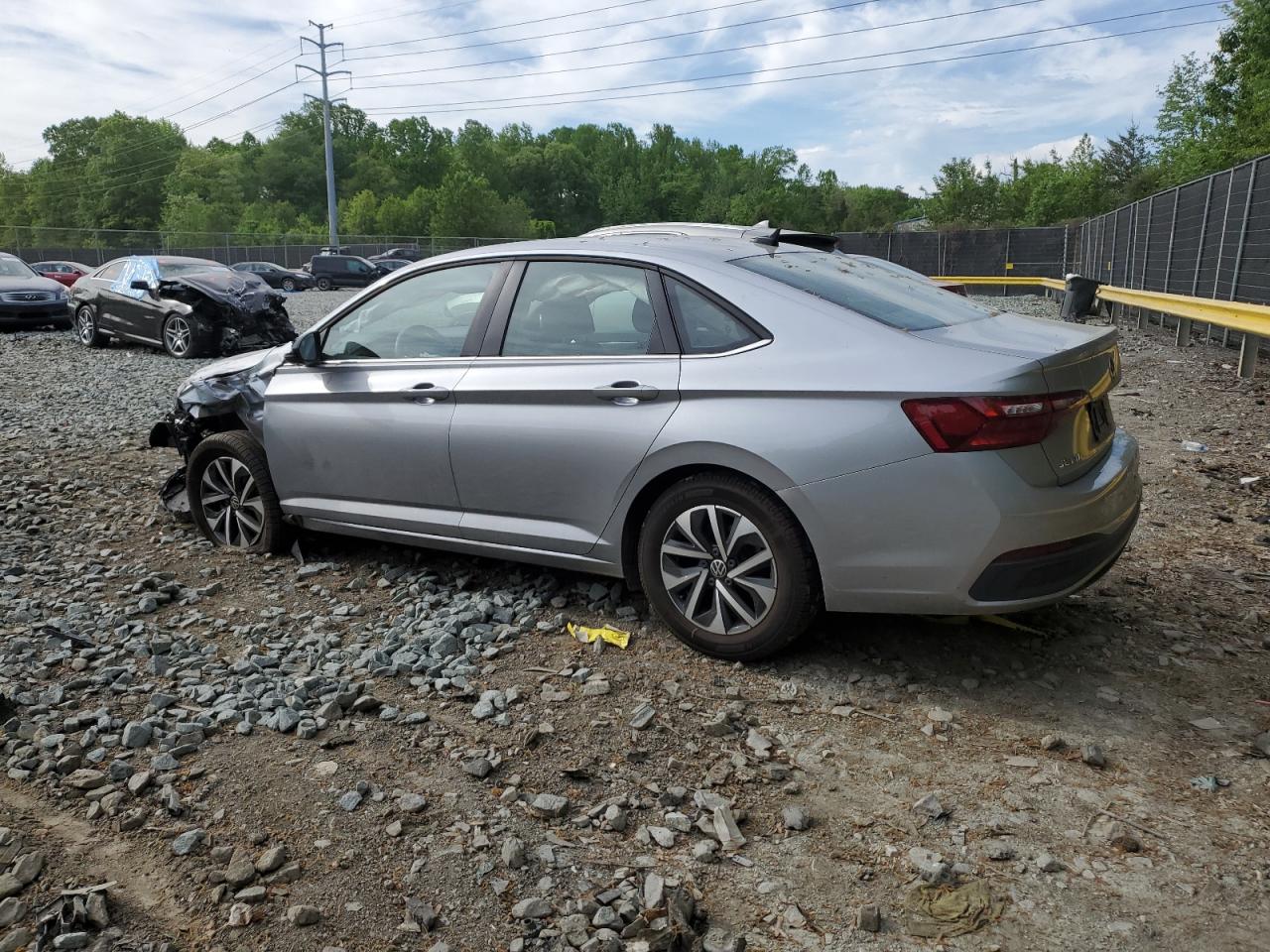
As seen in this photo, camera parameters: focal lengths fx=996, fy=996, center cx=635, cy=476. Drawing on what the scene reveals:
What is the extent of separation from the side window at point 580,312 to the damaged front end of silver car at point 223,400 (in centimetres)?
153

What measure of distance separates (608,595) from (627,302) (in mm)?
1389

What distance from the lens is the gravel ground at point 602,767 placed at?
8.34 ft

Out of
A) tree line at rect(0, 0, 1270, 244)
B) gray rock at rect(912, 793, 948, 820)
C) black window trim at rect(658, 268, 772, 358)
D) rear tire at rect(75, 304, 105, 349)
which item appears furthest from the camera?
tree line at rect(0, 0, 1270, 244)

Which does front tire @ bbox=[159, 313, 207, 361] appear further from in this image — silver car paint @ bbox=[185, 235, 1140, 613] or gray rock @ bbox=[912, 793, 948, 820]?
gray rock @ bbox=[912, 793, 948, 820]

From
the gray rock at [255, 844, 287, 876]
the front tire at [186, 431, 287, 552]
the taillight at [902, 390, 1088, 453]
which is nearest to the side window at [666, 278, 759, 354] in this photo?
the taillight at [902, 390, 1088, 453]

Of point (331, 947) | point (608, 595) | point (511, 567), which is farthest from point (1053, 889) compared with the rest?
point (511, 567)

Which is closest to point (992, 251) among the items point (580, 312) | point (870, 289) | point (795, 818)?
point (870, 289)

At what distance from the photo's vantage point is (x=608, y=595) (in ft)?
15.3

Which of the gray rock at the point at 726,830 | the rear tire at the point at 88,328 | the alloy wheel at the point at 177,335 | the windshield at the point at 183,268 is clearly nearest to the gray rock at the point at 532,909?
the gray rock at the point at 726,830

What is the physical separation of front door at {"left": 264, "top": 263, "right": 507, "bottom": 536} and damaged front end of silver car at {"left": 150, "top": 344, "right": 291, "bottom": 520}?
10.0 inches

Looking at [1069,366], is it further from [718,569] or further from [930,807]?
[930,807]

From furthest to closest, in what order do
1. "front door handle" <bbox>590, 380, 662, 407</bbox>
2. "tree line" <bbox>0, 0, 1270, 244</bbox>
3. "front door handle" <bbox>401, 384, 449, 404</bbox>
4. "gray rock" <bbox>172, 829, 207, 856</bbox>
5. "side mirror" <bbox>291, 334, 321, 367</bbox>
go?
1. "tree line" <bbox>0, 0, 1270, 244</bbox>
2. "side mirror" <bbox>291, 334, 321, 367</bbox>
3. "front door handle" <bbox>401, 384, 449, 404</bbox>
4. "front door handle" <bbox>590, 380, 662, 407</bbox>
5. "gray rock" <bbox>172, 829, 207, 856</bbox>

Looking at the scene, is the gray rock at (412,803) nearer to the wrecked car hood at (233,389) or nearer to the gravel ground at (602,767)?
the gravel ground at (602,767)

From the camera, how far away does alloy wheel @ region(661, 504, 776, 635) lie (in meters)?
3.72
